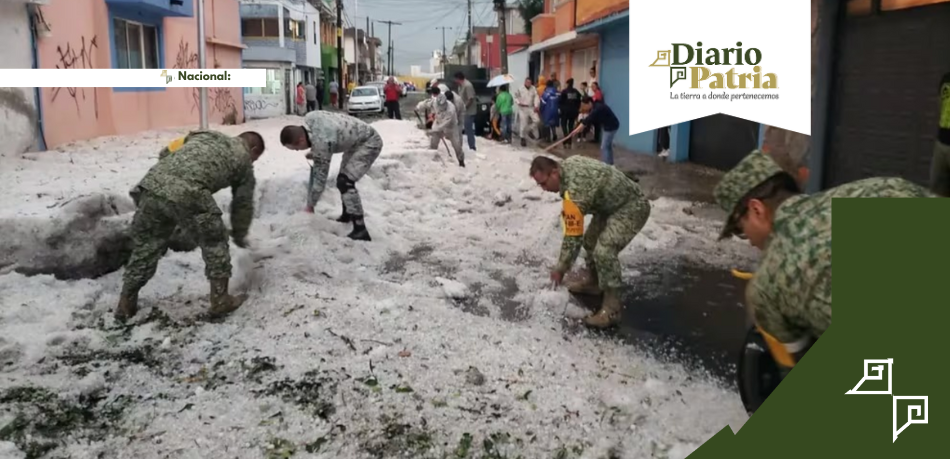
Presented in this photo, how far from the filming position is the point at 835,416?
176cm

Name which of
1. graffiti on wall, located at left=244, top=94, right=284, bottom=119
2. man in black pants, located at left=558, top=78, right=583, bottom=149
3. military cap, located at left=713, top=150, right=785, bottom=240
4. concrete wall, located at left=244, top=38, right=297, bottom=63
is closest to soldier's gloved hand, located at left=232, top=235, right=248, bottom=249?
military cap, located at left=713, top=150, right=785, bottom=240

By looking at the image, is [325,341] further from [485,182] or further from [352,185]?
[485,182]

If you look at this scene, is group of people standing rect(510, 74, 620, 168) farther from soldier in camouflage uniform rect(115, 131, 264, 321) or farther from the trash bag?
the trash bag

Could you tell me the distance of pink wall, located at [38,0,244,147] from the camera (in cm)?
1138

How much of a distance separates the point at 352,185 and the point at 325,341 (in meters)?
2.80

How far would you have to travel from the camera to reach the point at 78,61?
12.2m

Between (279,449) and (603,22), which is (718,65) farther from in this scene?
(279,449)

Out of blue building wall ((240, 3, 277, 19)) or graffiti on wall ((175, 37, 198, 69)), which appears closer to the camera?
graffiti on wall ((175, 37, 198, 69))

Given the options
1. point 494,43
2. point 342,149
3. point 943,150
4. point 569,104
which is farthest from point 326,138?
point 494,43

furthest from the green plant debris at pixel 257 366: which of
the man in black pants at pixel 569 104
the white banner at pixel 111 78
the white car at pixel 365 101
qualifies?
the white car at pixel 365 101

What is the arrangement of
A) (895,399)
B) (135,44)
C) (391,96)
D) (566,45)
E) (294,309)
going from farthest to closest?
(391,96) → (566,45) → (135,44) → (294,309) → (895,399)

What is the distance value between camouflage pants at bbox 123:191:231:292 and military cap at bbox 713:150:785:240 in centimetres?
328

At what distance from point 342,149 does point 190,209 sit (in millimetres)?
2462

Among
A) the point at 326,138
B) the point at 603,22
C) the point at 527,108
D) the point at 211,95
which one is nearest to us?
the point at 326,138
